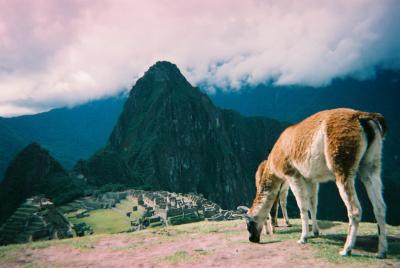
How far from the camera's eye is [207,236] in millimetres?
11867

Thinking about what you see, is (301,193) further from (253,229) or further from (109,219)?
(109,219)

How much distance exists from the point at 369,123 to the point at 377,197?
173cm

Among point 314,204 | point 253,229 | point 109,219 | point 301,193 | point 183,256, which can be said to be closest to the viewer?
point 183,256

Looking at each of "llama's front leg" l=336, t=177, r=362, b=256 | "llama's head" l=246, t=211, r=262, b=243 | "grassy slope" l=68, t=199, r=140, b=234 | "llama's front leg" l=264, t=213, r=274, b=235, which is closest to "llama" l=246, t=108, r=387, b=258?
"llama's front leg" l=336, t=177, r=362, b=256

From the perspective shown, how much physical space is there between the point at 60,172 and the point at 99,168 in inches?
715

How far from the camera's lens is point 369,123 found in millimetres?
7652

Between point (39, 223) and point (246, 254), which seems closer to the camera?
point (246, 254)

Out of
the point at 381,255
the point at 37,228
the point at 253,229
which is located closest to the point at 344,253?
the point at 381,255

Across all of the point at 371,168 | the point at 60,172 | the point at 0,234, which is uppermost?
the point at 60,172

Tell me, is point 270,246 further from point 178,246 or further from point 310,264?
point 178,246

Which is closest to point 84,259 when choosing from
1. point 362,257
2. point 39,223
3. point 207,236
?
point 207,236

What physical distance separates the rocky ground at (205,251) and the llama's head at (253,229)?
0.76 ft

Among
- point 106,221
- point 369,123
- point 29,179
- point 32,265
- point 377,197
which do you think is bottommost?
point 106,221

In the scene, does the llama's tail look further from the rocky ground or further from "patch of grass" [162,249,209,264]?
"patch of grass" [162,249,209,264]
